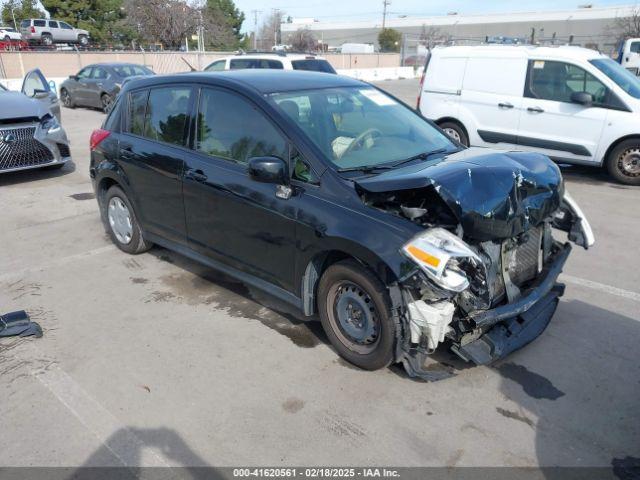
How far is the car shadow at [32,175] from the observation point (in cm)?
880

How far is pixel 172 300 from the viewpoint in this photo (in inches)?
177

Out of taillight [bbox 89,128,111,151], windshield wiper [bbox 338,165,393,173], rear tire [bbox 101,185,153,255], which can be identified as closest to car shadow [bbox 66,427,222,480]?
windshield wiper [bbox 338,165,393,173]

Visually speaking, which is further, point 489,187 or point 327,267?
point 327,267

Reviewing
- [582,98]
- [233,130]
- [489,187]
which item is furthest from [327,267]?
[582,98]

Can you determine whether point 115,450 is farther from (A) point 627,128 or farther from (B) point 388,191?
(A) point 627,128

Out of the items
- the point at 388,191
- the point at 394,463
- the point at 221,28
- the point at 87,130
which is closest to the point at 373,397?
the point at 394,463

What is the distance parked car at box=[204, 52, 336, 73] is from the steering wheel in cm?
822

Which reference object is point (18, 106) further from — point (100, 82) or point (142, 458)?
point (100, 82)

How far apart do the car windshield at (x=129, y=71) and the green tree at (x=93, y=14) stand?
121 feet

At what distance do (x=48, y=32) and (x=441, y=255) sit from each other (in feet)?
140

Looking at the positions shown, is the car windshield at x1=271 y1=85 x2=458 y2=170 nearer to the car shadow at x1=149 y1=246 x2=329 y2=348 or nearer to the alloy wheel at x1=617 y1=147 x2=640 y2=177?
the car shadow at x1=149 y1=246 x2=329 y2=348

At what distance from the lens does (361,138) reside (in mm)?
3863

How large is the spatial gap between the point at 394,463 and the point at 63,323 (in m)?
2.87

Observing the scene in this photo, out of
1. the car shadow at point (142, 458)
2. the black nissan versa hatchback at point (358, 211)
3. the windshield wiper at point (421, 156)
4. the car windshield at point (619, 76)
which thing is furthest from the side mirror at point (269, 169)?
the car windshield at point (619, 76)
